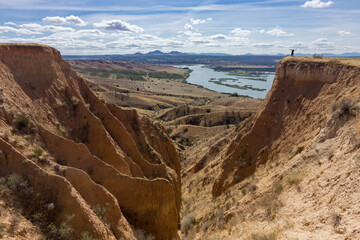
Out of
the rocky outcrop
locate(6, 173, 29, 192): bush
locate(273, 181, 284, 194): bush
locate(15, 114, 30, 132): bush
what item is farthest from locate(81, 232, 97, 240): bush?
the rocky outcrop

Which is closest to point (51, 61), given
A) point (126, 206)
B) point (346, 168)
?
point (126, 206)

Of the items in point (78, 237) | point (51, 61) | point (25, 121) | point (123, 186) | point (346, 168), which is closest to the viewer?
point (346, 168)

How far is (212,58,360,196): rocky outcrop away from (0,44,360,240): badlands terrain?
110 mm

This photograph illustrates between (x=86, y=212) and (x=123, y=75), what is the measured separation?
18725cm

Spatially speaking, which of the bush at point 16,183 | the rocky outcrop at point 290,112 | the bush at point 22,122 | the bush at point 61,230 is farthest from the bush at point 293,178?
the bush at point 22,122

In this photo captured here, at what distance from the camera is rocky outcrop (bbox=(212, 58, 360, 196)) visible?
64.4 ft

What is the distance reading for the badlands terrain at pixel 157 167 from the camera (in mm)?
10352

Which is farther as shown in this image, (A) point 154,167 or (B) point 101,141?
(A) point 154,167

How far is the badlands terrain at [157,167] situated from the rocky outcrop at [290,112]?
0.36 ft

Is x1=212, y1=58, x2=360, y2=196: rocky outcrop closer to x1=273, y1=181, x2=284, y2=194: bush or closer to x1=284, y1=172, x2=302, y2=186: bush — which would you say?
x1=284, y1=172, x2=302, y2=186: bush

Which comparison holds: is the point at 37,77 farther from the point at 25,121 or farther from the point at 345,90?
the point at 345,90

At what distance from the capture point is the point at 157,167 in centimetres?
2148

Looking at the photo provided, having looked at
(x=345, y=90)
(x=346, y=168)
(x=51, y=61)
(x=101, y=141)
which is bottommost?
(x=101, y=141)

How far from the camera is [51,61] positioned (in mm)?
21219
